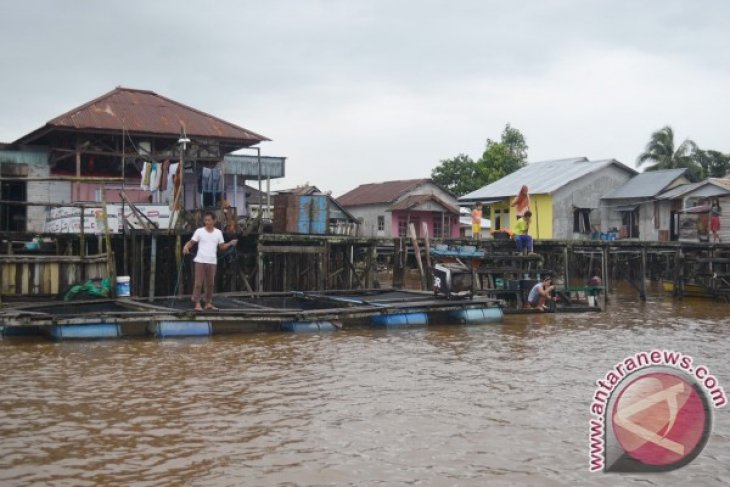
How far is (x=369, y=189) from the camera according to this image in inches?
1901

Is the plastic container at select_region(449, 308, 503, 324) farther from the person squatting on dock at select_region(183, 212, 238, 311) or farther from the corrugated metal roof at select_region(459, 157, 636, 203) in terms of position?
the corrugated metal roof at select_region(459, 157, 636, 203)

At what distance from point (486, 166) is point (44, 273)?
38086mm

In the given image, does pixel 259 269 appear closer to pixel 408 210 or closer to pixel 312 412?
pixel 312 412

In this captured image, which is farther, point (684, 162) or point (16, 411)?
point (684, 162)

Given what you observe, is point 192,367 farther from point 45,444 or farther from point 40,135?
point 40,135

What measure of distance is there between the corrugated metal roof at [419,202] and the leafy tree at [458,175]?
398 inches

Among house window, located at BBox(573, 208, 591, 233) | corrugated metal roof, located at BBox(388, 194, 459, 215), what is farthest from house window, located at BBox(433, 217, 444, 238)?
house window, located at BBox(573, 208, 591, 233)

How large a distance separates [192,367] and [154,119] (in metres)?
14.3

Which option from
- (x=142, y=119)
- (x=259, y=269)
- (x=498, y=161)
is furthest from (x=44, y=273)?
(x=498, y=161)

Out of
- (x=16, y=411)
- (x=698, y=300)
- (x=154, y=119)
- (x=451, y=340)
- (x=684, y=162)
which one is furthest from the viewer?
(x=684, y=162)

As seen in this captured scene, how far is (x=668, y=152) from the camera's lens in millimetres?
45531

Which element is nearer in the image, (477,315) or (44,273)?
(44,273)

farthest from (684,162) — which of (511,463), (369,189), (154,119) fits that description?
(511,463)

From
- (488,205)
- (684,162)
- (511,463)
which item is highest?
(684,162)
